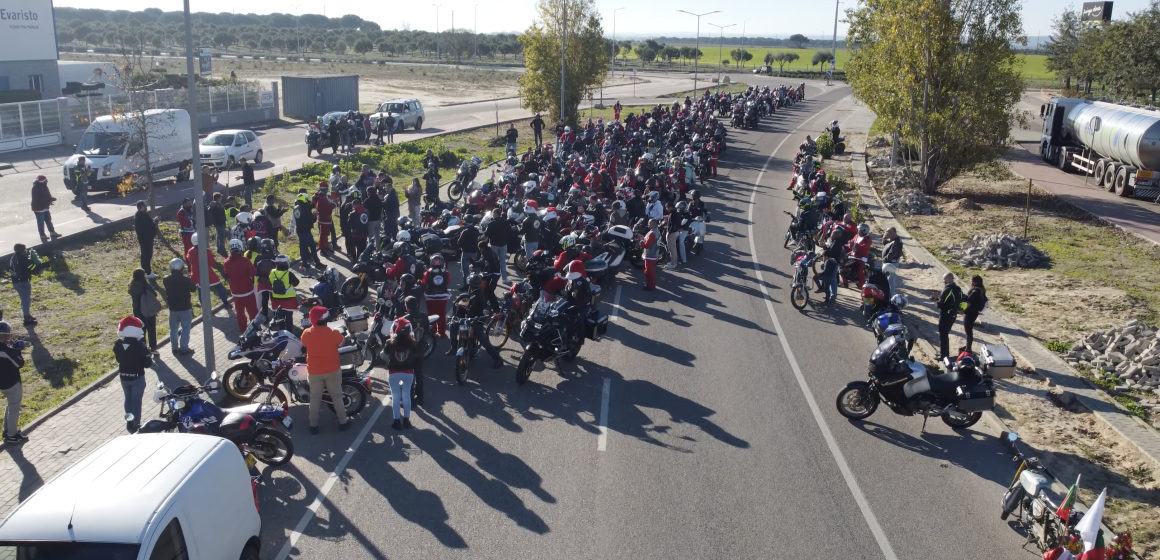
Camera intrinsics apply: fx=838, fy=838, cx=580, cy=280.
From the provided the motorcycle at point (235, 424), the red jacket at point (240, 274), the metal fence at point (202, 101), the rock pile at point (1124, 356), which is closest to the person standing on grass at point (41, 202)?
the red jacket at point (240, 274)

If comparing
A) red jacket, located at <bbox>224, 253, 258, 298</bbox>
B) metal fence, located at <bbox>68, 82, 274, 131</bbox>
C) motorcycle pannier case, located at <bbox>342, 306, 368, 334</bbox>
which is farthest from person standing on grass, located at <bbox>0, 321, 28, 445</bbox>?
Result: metal fence, located at <bbox>68, 82, 274, 131</bbox>

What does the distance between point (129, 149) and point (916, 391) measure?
77.3 feet

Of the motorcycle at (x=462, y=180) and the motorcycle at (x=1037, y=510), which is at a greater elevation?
the motorcycle at (x=462, y=180)

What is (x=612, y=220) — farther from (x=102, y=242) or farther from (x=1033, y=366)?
(x=102, y=242)

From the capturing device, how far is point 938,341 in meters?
15.6

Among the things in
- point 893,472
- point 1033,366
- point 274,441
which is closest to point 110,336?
point 274,441

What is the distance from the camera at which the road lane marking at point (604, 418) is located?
10.7 meters

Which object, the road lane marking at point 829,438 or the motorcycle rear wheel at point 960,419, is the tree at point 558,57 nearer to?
the road lane marking at point 829,438

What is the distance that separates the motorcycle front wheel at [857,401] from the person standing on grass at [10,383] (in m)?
10.6

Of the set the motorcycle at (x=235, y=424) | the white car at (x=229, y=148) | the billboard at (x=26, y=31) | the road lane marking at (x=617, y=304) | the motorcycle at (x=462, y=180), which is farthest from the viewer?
the billboard at (x=26, y=31)

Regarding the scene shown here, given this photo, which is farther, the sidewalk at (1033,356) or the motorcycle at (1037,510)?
the sidewalk at (1033,356)

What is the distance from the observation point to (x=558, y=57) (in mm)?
44594

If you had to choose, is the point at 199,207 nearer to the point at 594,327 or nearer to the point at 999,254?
the point at 594,327

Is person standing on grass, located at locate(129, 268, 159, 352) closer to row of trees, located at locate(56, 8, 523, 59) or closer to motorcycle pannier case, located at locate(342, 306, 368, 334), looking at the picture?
motorcycle pannier case, located at locate(342, 306, 368, 334)
